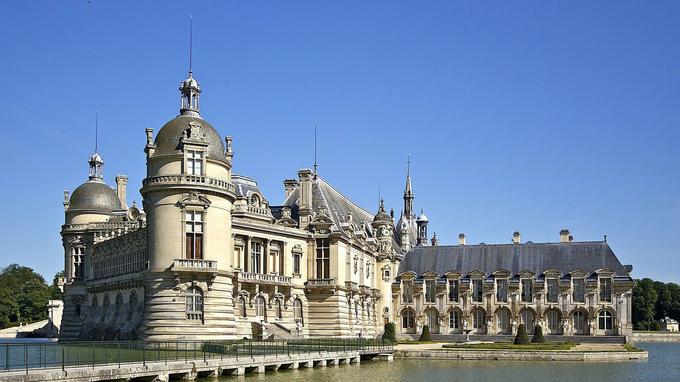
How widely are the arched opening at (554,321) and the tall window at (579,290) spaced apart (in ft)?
7.27

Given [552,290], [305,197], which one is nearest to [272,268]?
[305,197]

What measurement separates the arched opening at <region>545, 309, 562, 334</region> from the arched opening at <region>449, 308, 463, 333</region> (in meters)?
8.56

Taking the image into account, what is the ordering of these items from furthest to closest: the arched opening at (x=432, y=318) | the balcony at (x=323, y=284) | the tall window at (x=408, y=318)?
Answer: the tall window at (x=408, y=318), the arched opening at (x=432, y=318), the balcony at (x=323, y=284)

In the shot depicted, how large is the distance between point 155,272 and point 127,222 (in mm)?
23071

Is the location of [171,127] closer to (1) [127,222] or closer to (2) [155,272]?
(2) [155,272]

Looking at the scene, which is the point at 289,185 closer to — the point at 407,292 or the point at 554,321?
the point at 407,292

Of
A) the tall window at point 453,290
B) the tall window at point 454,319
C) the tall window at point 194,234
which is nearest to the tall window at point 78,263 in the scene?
the tall window at point 194,234

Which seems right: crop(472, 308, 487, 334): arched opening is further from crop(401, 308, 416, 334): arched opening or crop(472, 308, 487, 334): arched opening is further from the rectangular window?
the rectangular window

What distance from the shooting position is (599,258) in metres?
86.2

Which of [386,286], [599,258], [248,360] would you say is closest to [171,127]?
[248,360]

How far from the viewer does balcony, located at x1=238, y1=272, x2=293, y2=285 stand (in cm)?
6186

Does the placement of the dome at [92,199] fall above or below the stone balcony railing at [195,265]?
above

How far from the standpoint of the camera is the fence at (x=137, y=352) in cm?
3341

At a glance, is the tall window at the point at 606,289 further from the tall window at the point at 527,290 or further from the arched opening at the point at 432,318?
the arched opening at the point at 432,318
